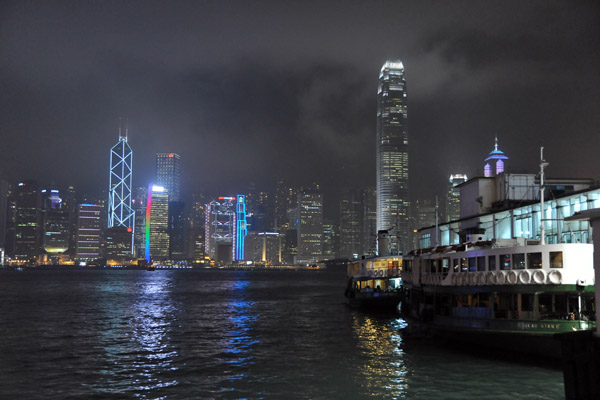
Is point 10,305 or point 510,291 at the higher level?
point 510,291

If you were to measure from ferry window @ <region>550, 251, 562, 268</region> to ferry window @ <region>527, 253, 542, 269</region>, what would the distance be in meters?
0.70

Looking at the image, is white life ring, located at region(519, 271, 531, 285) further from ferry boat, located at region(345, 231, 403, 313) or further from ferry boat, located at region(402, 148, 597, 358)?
ferry boat, located at region(345, 231, 403, 313)

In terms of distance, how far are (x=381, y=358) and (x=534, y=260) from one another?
11040 mm

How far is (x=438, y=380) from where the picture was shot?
26.6 metres

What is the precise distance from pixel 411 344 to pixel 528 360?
10406mm

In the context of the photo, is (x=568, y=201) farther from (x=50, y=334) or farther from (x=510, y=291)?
(x=50, y=334)

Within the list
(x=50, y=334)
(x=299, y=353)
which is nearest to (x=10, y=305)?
(x=50, y=334)

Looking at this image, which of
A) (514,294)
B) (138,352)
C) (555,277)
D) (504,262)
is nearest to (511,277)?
(514,294)

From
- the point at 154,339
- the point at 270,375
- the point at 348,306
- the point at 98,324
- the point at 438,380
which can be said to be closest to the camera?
the point at 438,380

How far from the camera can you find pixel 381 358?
109 ft

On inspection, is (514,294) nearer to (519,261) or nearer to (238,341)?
(519,261)

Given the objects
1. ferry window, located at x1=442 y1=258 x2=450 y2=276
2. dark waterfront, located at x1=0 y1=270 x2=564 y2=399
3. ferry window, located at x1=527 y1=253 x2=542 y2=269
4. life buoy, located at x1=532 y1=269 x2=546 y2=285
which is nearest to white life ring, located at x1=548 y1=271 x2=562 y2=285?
life buoy, located at x1=532 y1=269 x2=546 y2=285

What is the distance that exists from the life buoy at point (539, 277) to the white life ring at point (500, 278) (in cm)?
201

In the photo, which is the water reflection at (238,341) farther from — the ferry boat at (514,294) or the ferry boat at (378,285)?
the ferry boat at (378,285)
